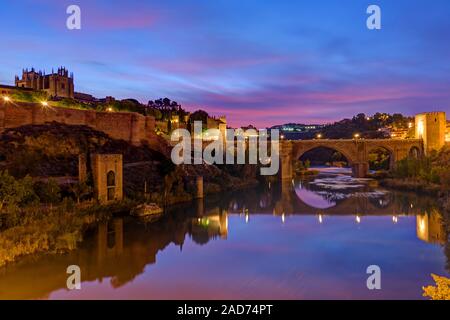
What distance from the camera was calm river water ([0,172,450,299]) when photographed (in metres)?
10.3

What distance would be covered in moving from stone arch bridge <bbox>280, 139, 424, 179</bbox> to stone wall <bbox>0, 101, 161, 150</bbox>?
16.2 metres

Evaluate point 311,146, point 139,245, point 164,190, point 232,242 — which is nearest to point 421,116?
point 311,146

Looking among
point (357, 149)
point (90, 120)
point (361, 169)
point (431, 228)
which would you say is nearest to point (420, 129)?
point (357, 149)

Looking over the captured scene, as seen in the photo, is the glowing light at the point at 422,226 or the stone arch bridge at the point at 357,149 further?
the stone arch bridge at the point at 357,149

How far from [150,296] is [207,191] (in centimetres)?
1851

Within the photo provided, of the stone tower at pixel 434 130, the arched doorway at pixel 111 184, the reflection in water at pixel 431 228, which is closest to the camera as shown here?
the reflection in water at pixel 431 228

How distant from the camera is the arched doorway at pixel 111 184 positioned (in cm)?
1981

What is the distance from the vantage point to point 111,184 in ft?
65.5

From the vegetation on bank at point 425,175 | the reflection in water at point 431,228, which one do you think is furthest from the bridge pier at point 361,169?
the reflection in water at point 431,228

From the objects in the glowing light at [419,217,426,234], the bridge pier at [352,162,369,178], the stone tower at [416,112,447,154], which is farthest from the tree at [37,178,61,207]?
the stone tower at [416,112,447,154]

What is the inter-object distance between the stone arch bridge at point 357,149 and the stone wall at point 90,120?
1617cm

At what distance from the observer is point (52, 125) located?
2583 cm

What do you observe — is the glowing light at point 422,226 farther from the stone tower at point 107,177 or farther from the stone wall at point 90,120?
the stone wall at point 90,120
